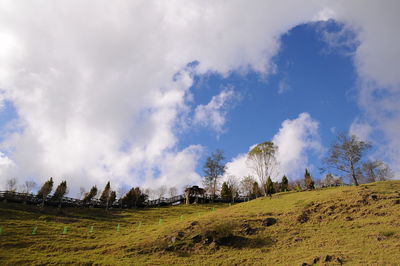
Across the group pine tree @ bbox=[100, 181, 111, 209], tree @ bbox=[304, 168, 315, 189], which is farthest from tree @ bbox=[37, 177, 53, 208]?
tree @ bbox=[304, 168, 315, 189]

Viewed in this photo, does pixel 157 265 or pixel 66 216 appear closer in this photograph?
pixel 157 265

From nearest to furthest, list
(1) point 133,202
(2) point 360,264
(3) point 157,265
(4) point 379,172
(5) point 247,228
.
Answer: (2) point 360,264
(3) point 157,265
(5) point 247,228
(1) point 133,202
(4) point 379,172

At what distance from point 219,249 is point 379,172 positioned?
317 feet

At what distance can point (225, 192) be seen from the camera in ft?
275

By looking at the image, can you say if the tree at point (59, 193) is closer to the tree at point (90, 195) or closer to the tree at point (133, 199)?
the tree at point (90, 195)

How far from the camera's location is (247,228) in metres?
34.3

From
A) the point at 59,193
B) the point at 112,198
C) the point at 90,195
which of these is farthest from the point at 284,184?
the point at 59,193

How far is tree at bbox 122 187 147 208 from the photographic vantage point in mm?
69938

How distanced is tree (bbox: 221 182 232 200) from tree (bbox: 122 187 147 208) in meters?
26.6

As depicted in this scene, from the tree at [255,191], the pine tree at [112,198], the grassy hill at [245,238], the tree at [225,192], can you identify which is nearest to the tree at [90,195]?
the pine tree at [112,198]

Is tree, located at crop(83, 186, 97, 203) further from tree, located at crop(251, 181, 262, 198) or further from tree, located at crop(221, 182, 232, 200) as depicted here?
tree, located at crop(251, 181, 262, 198)

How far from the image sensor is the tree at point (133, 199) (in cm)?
6994

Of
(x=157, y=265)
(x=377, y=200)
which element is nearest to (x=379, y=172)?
(x=377, y=200)

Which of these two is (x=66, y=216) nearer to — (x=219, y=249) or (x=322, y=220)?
(x=219, y=249)
